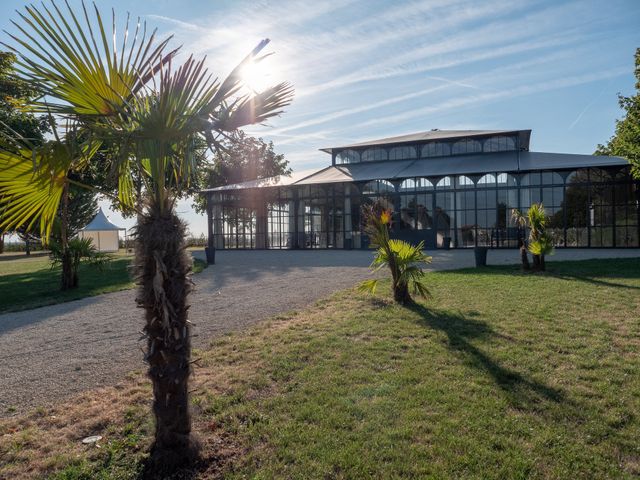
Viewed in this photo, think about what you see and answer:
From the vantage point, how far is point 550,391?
13.6 ft

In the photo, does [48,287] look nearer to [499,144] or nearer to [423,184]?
[423,184]

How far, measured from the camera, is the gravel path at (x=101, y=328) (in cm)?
504

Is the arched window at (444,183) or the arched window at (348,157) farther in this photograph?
the arched window at (348,157)

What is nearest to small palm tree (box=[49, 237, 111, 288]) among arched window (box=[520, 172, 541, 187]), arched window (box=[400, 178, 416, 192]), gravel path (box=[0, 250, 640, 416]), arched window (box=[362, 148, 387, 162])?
gravel path (box=[0, 250, 640, 416])

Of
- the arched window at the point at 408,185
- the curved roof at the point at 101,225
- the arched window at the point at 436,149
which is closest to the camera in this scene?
the arched window at the point at 408,185

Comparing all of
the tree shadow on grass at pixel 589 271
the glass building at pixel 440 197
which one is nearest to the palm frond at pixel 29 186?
the tree shadow on grass at pixel 589 271

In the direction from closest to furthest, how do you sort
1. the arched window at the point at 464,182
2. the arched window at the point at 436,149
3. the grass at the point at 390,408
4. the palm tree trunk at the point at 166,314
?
the palm tree trunk at the point at 166,314 < the grass at the point at 390,408 < the arched window at the point at 464,182 < the arched window at the point at 436,149

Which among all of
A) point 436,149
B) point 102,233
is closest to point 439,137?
point 436,149

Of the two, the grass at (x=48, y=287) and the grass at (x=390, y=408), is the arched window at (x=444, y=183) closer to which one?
the grass at (x=48, y=287)

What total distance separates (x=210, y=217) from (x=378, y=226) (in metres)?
23.3

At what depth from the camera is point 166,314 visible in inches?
112

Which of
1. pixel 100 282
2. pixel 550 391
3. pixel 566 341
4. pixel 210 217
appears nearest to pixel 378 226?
pixel 566 341

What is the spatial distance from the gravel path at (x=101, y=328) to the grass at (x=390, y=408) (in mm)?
577

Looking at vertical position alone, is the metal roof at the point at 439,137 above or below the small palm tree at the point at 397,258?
above
